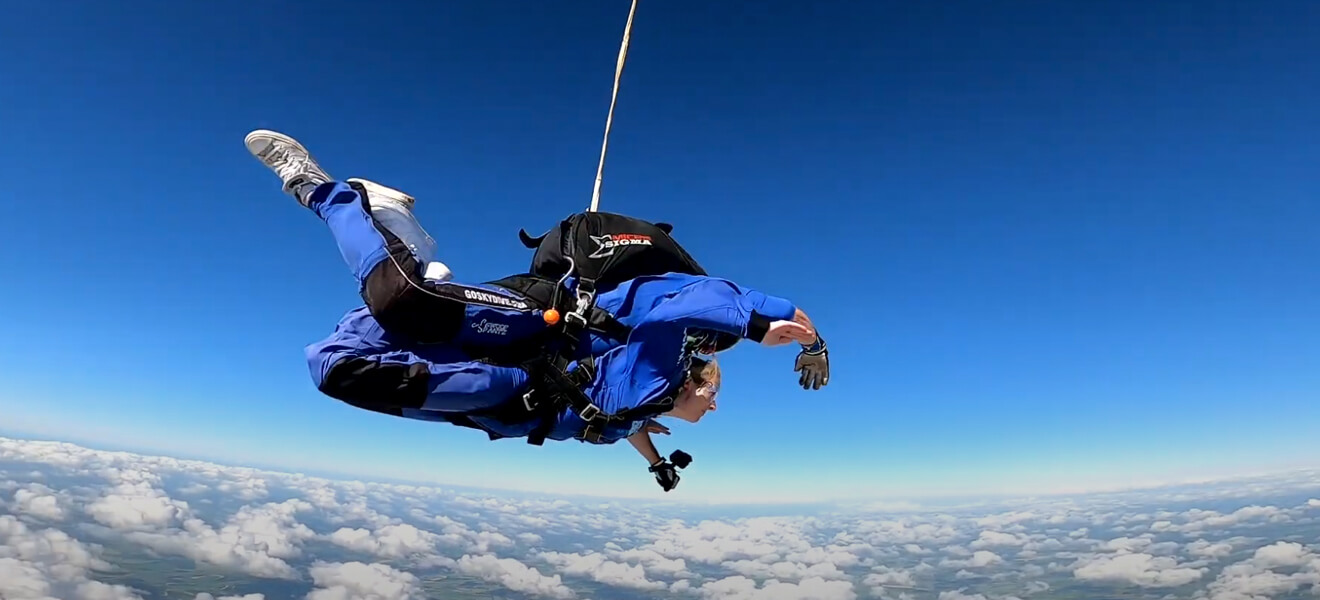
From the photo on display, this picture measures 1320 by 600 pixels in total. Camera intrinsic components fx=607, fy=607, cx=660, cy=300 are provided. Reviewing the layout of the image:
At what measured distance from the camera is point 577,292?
1.92 meters

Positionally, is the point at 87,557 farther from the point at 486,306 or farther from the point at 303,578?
the point at 486,306

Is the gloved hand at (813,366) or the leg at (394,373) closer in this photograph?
the leg at (394,373)

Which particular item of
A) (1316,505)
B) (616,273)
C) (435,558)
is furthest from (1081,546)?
(616,273)

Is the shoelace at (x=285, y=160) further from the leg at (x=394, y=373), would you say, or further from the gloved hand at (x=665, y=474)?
the gloved hand at (x=665, y=474)

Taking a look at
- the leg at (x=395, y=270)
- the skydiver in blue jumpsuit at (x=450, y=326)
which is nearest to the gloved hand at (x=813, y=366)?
the skydiver in blue jumpsuit at (x=450, y=326)

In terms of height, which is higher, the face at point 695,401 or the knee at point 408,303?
the knee at point 408,303

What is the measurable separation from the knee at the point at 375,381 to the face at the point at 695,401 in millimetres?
979

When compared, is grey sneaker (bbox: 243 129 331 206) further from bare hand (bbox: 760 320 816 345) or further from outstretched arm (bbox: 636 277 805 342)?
bare hand (bbox: 760 320 816 345)

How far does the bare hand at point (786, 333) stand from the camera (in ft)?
6.16

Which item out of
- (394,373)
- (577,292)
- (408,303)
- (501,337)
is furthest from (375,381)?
(577,292)

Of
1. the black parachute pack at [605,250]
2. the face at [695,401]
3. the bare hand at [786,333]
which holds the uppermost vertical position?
the black parachute pack at [605,250]

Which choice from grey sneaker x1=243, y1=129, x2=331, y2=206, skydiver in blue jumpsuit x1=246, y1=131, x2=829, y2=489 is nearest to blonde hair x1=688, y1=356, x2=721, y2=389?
skydiver in blue jumpsuit x1=246, y1=131, x2=829, y2=489

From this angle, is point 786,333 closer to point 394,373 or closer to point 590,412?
point 590,412

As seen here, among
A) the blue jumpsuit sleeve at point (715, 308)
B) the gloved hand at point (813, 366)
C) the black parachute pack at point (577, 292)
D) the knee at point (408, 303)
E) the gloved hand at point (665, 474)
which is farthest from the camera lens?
the gloved hand at point (665, 474)
